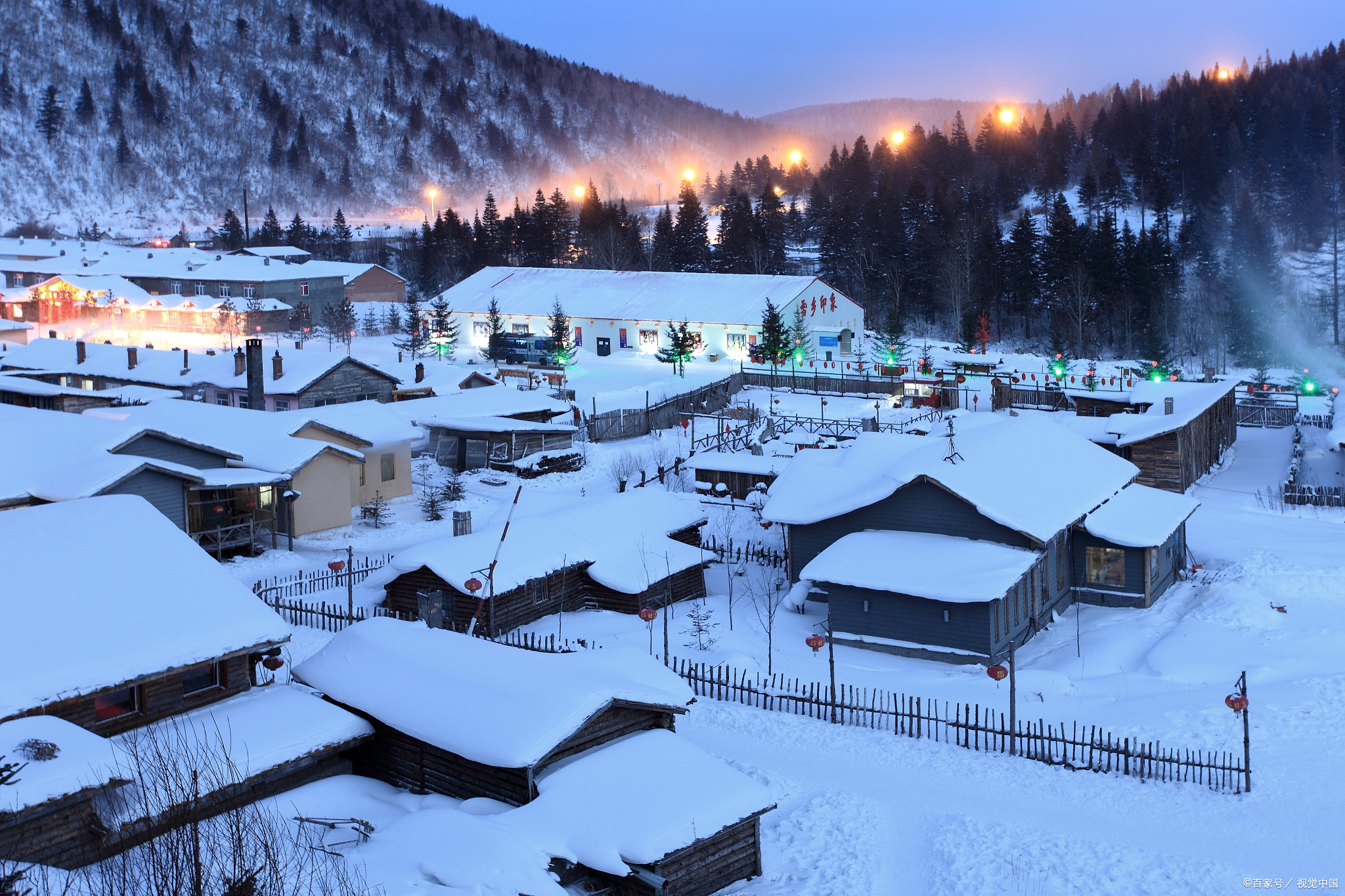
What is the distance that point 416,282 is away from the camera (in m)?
109

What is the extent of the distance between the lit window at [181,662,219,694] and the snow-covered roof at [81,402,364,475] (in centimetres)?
1534

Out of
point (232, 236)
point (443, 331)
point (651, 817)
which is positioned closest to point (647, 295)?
point (443, 331)

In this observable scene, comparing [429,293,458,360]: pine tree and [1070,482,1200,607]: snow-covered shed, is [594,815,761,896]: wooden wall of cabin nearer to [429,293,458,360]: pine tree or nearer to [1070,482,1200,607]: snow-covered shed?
[1070,482,1200,607]: snow-covered shed

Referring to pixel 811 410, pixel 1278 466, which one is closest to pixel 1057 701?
pixel 1278 466

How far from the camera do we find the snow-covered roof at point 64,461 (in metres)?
29.2

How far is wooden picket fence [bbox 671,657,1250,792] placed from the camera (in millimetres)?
19141

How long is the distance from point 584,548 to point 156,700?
40.4 ft

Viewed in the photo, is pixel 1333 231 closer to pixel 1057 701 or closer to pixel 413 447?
pixel 413 447

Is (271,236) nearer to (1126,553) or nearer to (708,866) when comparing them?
(1126,553)

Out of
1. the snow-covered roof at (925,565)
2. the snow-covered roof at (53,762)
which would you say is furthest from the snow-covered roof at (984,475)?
the snow-covered roof at (53,762)

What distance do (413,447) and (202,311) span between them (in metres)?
38.9

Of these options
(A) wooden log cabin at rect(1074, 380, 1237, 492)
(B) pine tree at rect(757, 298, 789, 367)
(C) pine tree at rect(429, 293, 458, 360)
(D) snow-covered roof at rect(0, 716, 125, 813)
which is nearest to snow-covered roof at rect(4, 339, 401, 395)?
(C) pine tree at rect(429, 293, 458, 360)

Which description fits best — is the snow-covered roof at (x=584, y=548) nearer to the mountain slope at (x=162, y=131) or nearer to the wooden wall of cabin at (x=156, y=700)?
the wooden wall of cabin at (x=156, y=700)

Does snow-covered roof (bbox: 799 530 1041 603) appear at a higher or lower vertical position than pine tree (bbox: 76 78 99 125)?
lower
